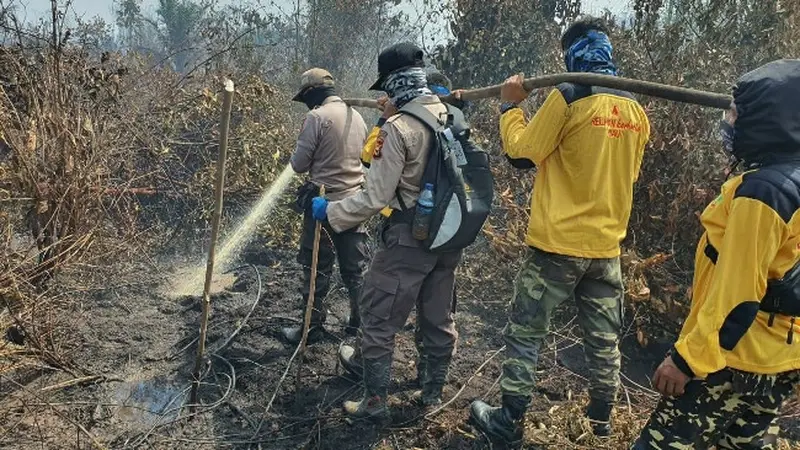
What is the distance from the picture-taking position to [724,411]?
82.0 inches

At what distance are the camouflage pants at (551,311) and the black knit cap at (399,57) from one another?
4.15 feet

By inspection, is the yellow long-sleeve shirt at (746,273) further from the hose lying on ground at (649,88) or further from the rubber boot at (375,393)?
the rubber boot at (375,393)

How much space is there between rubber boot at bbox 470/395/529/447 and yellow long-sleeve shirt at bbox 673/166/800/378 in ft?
3.92

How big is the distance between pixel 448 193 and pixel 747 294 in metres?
1.59

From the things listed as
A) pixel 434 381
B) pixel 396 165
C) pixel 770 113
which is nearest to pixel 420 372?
pixel 434 381

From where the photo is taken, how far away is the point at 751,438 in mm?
2176

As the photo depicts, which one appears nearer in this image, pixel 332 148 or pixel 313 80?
pixel 332 148

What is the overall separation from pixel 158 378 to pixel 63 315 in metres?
0.87

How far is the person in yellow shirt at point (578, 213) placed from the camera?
2852 millimetres

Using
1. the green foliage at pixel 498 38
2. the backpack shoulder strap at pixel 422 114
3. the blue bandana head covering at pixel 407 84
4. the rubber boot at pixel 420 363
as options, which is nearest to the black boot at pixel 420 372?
the rubber boot at pixel 420 363

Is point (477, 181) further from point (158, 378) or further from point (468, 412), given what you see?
point (158, 378)

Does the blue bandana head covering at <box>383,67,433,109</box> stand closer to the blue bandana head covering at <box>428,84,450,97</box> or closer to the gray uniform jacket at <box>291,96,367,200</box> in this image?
the blue bandana head covering at <box>428,84,450,97</box>

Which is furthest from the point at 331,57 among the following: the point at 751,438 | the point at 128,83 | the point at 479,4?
the point at 751,438

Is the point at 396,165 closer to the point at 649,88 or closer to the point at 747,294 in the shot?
the point at 649,88
